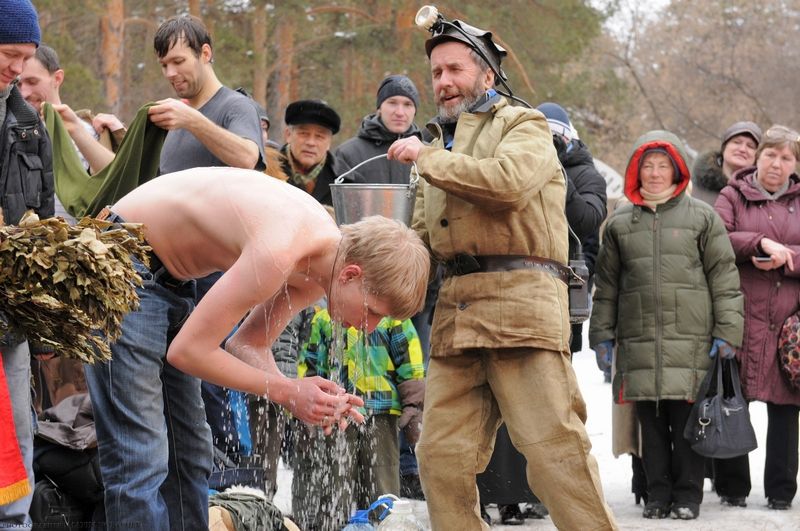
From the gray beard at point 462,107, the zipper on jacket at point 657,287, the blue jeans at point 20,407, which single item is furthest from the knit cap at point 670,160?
the blue jeans at point 20,407

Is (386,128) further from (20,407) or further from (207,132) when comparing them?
(20,407)

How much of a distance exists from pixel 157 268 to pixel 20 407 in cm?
65

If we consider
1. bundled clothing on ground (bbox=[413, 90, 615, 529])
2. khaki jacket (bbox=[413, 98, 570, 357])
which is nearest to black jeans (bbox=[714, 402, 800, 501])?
bundled clothing on ground (bbox=[413, 90, 615, 529])

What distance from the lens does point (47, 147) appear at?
16.8 feet

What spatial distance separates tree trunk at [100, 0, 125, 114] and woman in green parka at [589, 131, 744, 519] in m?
13.9

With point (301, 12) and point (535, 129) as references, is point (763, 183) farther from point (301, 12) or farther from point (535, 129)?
point (301, 12)

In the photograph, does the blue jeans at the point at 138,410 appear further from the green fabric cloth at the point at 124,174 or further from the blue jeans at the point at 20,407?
the green fabric cloth at the point at 124,174

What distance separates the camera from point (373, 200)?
562cm

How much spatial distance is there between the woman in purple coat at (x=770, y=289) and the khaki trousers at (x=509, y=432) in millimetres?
2467

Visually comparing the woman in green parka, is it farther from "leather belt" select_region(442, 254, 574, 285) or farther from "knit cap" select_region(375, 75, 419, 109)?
"leather belt" select_region(442, 254, 574, 285)

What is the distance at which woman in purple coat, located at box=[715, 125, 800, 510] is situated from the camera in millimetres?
7402

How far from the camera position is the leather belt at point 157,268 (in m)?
4.34

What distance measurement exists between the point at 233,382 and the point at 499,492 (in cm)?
307

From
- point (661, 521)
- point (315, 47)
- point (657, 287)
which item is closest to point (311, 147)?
point (657, 287)
